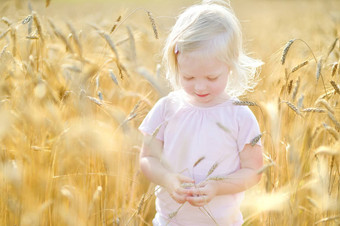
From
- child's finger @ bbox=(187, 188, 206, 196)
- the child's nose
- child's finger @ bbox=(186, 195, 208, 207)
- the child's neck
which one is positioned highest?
the child's nose

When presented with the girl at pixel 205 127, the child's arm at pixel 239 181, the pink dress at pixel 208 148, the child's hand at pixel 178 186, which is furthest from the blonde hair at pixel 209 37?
the child's hand at pixel 178 186

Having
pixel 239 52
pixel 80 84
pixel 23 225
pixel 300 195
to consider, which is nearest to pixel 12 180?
pixel 23 225

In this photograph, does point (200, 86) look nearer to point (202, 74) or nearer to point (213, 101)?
point (202, 74)

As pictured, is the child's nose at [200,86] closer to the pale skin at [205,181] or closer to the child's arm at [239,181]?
the pale skin at [205,181]

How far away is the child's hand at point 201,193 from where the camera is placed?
50.3 inches

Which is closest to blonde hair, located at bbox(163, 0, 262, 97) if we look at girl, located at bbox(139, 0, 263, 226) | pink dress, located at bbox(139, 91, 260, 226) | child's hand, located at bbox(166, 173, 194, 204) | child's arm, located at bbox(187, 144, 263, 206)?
girl, located at bbox(139, 0, 263, 226)

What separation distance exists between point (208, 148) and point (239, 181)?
0.49 ft

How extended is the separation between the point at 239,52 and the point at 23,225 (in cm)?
87

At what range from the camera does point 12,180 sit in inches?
47.1

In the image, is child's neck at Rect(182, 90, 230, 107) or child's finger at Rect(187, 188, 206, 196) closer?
child's finger at Rect(187, 188, 206, 196)

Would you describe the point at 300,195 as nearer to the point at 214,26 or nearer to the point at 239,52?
the point at 239,52

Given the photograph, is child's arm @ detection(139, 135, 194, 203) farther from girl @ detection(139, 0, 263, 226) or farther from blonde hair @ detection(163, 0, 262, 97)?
blonde hair @ detection(163, 0, 262, 97)

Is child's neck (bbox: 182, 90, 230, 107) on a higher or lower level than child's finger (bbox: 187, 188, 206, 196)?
higher

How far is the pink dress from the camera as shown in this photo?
145cm
